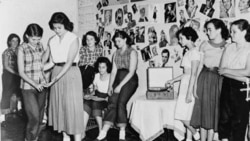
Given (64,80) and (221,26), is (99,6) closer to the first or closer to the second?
(64,80)

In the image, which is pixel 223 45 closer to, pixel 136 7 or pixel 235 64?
pixel 235 64

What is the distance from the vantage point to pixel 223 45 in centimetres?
240

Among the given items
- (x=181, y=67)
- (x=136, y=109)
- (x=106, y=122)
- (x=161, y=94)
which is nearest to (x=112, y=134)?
(x=106, y=122)

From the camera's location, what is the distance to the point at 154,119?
2619mm

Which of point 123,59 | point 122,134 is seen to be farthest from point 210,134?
point 123,59

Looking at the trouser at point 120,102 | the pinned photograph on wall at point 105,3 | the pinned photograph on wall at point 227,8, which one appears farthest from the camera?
the pinned photograph on wall at point 105,3

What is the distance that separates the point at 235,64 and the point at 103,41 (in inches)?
59.7

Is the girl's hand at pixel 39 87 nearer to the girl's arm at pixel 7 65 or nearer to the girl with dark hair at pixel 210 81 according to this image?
the girl's arm at pixel 7 65

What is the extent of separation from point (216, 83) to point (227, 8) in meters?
0.61

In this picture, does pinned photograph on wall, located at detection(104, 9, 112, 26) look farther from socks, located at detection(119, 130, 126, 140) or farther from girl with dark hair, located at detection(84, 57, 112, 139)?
socks, located at detection(119, 130, 126, 140)

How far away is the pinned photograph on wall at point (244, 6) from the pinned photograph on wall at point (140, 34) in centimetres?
96

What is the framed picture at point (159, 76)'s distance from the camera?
2744 mm

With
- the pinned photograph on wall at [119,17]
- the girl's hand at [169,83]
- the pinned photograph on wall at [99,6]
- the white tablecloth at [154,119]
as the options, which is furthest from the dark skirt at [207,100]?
the pinned photograph on wall at [99,6]

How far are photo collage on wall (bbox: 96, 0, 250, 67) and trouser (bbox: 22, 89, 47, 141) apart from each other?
1.13 m
